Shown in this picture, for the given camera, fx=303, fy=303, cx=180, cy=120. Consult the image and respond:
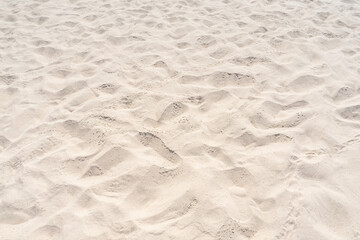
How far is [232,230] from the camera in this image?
66.8 inches

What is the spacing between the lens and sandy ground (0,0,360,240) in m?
1.77

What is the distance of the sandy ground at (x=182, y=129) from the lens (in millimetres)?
1770

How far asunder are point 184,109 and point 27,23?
2873 mm

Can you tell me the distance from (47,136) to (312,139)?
2000mm

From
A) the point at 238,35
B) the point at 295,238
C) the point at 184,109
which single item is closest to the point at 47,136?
the point at 184,109

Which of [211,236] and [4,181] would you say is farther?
[4,181]

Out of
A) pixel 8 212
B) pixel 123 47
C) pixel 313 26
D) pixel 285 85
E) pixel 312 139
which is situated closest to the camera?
pixel 8 212

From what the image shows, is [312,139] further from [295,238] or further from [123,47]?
[123,47]

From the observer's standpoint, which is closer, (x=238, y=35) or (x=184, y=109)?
(x=184, y=109)

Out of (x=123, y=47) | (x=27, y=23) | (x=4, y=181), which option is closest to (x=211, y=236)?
(x=4, y=181)

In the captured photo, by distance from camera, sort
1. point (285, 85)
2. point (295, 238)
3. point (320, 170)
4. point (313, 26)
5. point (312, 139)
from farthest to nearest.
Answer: point (313, 26) → point (285, 85) → point (312, 139) → point (320, 170) → point (295, 238)

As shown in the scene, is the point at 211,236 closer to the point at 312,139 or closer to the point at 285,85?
the point at 312,139

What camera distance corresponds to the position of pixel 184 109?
2.52 metres

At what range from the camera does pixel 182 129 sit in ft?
7.63
